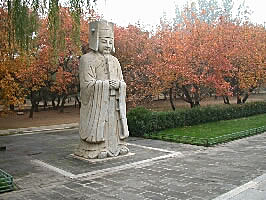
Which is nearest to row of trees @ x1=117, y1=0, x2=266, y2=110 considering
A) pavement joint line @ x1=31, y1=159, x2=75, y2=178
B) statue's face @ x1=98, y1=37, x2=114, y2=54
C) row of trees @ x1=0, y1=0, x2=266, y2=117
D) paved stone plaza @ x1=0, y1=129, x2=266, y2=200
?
row of trees @ x1=0, y1=0, x2=266, y2=117

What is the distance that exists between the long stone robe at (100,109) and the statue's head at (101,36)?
0.78 ft

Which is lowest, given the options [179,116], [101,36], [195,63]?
[179,116]

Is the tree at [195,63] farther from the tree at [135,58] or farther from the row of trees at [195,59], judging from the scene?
the tree at [135,58]

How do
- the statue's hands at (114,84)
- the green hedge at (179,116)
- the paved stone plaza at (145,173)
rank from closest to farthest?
the paved stone plaza at (145,173) → the statue's hands at (114,84) → the green hedge at (179,116)

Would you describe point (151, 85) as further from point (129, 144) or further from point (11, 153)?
point (11, 153)

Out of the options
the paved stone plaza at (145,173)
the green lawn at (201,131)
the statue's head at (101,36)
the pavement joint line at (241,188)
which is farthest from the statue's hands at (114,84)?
the pavement joint line at (241,188)

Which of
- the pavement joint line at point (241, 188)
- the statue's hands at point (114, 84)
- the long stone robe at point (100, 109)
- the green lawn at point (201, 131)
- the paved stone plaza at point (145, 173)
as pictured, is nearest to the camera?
the pavement joint line at point (241, 188)

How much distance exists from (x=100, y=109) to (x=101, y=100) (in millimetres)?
306

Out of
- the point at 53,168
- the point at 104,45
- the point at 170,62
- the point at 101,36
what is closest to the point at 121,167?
the point at 53,168

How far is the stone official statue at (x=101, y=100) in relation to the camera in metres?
10.1

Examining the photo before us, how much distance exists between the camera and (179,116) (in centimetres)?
1773

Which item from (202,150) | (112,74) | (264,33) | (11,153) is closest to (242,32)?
(264,33)

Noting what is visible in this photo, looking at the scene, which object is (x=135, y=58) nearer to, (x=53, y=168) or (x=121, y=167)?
(x=121, y=167)

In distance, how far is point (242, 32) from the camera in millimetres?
21875
